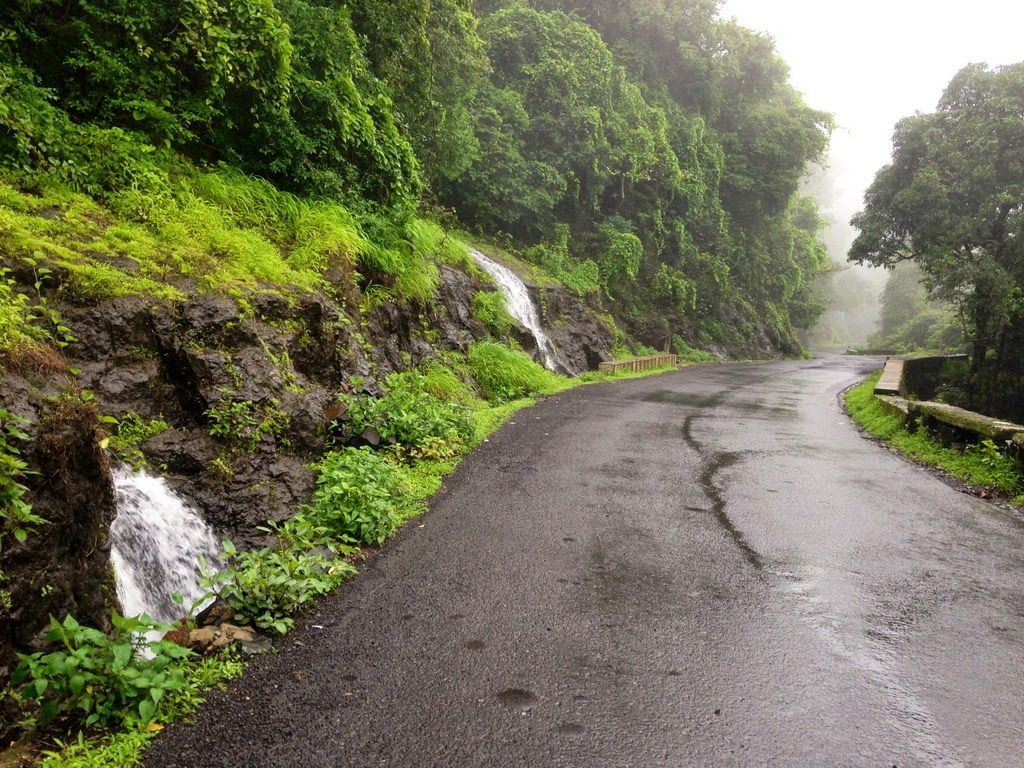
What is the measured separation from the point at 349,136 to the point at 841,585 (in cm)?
896

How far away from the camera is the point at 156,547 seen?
→ 4.09m

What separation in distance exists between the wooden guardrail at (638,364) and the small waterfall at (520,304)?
204cm

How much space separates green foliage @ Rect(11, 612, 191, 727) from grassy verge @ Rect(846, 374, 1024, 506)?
8.33 metres

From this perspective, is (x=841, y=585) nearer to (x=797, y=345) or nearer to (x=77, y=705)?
(x=77, y=705)

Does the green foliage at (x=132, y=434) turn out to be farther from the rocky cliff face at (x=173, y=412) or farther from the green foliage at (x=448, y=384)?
the green foliage at (x=448, y=384)

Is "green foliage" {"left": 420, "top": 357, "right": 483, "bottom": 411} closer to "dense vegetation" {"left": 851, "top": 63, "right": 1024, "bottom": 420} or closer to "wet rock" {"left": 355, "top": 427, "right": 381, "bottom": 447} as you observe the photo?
"wet rock" {"left": 355, "top": 427, "right": 381, "bottom": 447}

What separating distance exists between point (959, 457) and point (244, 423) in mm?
9131

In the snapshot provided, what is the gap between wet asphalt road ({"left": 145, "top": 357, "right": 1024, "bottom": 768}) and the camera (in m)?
2.92

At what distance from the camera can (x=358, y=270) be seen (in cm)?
982

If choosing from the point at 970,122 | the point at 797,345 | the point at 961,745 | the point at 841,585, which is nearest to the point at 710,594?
the point at 841,585

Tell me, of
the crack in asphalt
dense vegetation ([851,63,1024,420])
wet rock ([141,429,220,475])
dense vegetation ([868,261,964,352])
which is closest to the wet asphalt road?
the crack in asphalt

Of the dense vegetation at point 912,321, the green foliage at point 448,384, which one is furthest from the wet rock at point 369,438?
the dense vegetation at point 912,321

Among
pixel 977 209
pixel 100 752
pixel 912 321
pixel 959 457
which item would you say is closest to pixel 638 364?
pixel 977 209

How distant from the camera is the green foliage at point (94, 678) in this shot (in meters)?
2.72
